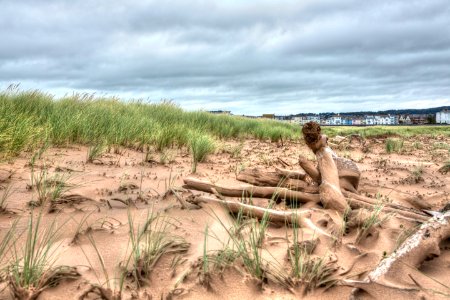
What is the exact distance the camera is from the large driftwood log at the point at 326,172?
3410 millimetres

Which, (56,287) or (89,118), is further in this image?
(89,118)

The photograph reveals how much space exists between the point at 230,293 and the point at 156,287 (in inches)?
15.0

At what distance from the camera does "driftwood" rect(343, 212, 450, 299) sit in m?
2.04

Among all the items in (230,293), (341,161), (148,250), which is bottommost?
(230,293)

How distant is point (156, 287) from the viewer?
2.12m

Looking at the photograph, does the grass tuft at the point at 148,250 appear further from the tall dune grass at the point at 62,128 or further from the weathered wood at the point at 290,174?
the tall dune grass at the point at 62,128

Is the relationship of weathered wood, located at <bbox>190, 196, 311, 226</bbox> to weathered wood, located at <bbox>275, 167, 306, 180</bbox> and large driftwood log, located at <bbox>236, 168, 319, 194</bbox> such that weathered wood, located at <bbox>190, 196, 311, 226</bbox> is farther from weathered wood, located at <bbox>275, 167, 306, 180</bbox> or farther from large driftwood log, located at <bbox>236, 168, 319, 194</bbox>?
weathered wood, located at <bbox>275, 167, 306, 180</bbox>

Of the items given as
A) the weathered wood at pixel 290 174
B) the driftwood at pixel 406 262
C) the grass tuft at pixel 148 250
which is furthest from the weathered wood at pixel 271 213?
the weathered wood at pixel 290 174

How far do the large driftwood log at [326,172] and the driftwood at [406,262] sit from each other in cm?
79

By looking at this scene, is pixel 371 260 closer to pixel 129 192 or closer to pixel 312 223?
pixel 312 223

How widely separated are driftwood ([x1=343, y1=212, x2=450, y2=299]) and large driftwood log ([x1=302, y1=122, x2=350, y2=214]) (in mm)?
794

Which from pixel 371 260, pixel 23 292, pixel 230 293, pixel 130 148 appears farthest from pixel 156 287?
pixel 130 148

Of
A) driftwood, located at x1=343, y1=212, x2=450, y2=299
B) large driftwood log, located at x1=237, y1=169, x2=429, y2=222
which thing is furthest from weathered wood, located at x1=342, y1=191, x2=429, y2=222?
driftwood, located at x1=343, y1=212, x2=450, y2=299

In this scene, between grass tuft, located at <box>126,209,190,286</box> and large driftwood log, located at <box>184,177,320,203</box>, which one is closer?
grass tuft, located at <box>126,209,190,286</box>
